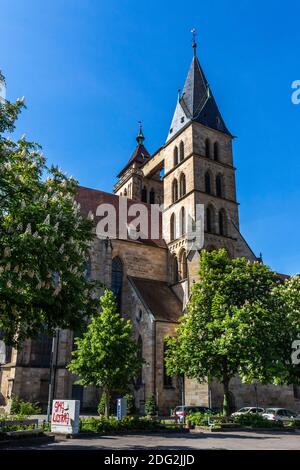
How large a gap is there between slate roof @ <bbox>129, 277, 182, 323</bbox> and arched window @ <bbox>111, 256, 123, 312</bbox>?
1163 millimetres

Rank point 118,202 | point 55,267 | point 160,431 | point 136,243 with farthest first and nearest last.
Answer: point 118,202 → point 136,243 → point 160,431 → point 55,267

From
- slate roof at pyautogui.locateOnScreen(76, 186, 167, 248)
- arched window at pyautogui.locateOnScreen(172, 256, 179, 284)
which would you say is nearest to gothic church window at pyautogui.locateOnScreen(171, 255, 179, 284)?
arched window at pyautogui.locateOnScreen(172, 256, 179, 284)

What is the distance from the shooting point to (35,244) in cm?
1174

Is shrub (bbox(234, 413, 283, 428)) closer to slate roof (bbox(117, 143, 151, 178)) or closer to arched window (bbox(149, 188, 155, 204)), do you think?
arched window (bbox(149, 188, 155, 204))

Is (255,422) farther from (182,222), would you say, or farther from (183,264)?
(182,222)

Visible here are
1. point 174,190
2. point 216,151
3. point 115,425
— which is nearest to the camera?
point 115,425

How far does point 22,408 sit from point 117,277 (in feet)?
50.5

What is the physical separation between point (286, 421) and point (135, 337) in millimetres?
12148

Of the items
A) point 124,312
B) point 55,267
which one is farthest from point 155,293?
point 55,267

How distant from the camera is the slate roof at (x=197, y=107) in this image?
42375 millimetres

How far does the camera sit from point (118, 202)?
42781mm

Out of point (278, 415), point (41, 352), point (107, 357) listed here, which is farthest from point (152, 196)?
point (107, 357)

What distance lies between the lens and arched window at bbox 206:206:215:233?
125 ft

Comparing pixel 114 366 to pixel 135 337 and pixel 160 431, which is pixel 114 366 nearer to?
pixel 160 431
